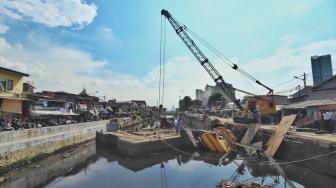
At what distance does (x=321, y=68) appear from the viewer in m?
64.7

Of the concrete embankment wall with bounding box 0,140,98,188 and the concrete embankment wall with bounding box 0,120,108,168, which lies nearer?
the concrete embankment wall with bounding box 0,140,98,188

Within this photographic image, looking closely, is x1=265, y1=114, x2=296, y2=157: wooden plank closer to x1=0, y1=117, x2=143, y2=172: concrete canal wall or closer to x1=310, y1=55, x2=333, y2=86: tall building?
x1=0, y1=117, x2=143, y2=172: concrete canal wall

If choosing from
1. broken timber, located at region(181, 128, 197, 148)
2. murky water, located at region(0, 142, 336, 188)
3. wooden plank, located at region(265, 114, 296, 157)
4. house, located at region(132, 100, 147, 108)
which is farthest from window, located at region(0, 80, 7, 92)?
house, located at region(132, 100, 147, 108)

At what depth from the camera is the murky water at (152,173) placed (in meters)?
17.3

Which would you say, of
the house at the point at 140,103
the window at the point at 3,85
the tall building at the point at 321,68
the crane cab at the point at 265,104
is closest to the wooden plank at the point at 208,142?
the crane cab at the point at 265,104

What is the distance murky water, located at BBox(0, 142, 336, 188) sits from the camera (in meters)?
17.3

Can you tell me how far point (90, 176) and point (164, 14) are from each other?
30393 mm

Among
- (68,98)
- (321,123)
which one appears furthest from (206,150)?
(68,98)

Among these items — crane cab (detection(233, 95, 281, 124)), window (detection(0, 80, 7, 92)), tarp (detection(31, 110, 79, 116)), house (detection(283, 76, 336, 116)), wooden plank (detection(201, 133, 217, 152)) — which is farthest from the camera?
crane cab (detection(233, 95, 281, 124))

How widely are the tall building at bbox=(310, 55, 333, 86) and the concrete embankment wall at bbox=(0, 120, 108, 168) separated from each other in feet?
182

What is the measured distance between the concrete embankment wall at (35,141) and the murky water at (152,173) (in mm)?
1184

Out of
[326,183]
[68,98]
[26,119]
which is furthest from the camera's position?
[68,98]

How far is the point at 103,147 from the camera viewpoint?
33062 millimetres

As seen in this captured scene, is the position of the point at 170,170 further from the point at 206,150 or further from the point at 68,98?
the point at 68,98
